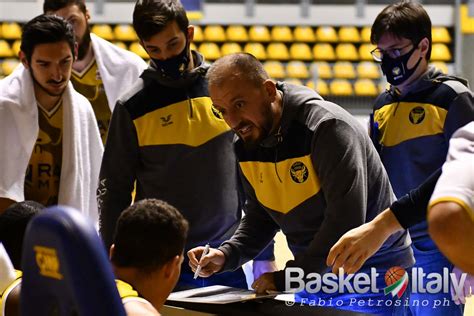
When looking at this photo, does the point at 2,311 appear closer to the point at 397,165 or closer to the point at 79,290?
the point at 79,290

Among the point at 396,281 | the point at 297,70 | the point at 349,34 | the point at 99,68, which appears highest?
the point at 99,68

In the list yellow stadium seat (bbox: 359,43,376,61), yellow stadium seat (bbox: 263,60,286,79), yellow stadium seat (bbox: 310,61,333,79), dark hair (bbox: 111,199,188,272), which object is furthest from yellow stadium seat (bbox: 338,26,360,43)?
dark hair (bbox: 111,199,188,272)

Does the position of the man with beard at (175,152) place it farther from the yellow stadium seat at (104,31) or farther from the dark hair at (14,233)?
the yellow stadium seat at (104,31)

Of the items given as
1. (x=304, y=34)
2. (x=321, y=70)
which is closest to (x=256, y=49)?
(x=304, y=34)

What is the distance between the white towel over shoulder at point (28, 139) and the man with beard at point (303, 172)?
3.62 feet

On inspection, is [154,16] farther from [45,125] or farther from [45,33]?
[45,125]

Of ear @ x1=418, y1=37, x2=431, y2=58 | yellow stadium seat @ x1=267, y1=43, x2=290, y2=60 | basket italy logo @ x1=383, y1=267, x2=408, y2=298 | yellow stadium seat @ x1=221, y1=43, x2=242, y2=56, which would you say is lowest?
yellow stadium seat @ x1=267, y1=43, x2=290, y2=60

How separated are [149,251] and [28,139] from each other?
2050 millimetres

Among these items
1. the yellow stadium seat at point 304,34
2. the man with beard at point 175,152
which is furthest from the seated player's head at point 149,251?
the yellow stadium seat at point 304,34

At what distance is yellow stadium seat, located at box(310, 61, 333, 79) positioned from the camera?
50.6 ft

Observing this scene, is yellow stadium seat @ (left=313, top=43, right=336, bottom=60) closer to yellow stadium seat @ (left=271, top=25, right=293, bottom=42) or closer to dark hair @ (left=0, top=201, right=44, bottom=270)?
yellow stadium seat @ (left=271, top=25, right=293, bottom=42)

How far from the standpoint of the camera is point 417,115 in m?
3.68

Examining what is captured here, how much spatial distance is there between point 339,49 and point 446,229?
1471cm

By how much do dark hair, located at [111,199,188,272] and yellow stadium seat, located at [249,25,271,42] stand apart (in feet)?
45.9
